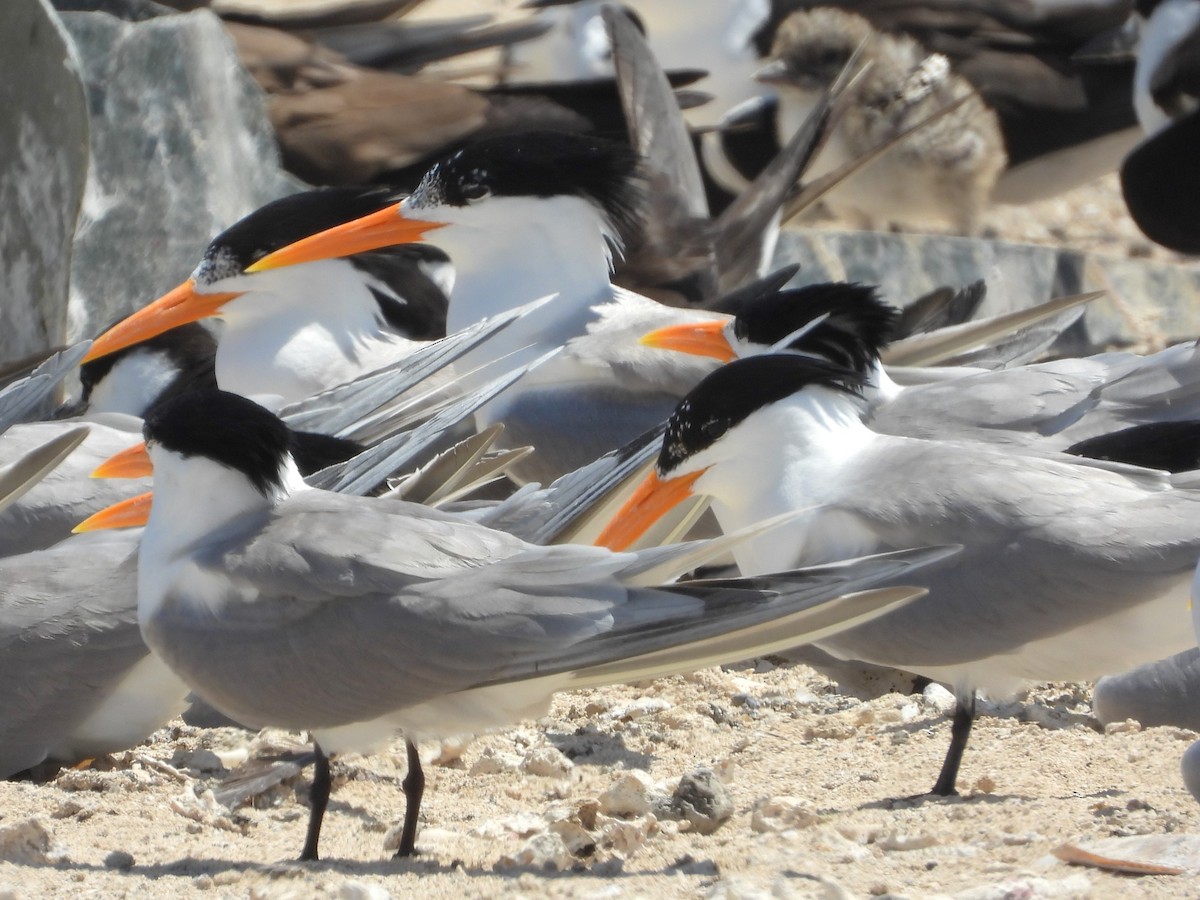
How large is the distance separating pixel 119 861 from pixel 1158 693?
2.09 meters

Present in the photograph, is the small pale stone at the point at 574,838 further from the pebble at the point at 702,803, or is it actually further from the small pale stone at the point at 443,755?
the small pale stone at the point at 443,755

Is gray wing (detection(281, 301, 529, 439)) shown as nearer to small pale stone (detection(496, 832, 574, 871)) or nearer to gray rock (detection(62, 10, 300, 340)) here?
small pale stone (detection(496, 832, 574, 871))

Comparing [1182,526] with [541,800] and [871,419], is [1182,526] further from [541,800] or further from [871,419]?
[541,800]

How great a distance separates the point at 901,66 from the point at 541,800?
5.72 meters

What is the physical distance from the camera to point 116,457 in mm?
3984

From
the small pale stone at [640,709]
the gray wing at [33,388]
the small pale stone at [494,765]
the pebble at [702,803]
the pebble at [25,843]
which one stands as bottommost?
the small pale stone at [640,709]

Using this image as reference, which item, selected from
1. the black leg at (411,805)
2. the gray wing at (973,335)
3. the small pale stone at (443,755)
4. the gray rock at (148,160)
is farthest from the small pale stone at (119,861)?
the gray rock at (148,160)

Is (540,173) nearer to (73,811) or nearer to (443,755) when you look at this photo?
(443,755)

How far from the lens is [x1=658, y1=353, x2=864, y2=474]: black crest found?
12.5ft

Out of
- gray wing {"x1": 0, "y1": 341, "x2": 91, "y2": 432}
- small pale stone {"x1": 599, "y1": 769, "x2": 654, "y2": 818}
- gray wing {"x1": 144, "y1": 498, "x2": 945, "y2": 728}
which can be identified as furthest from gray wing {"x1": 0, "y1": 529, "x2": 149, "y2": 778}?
small pale stone {"x1": 599, "y1": 769, "x2": 654, "y2": 818}

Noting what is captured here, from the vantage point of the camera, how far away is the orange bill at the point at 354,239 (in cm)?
522

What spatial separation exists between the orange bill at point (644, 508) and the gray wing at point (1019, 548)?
1.45 ft

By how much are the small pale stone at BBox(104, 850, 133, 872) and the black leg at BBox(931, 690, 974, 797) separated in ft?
4.66

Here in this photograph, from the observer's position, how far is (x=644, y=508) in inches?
152
